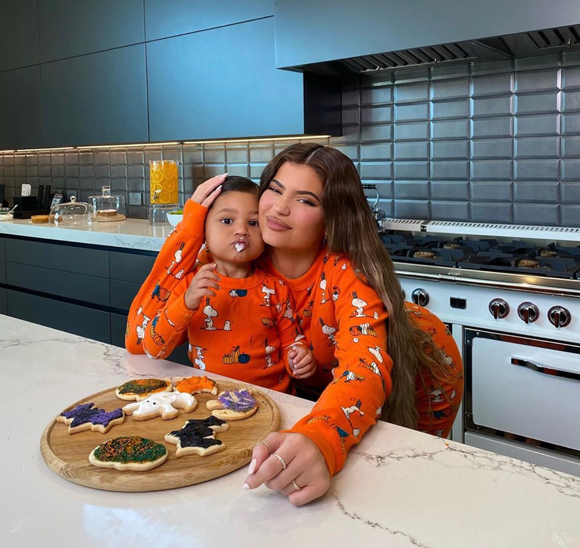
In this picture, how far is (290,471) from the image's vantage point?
0.74 meters

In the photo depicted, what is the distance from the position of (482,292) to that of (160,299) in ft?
3.83

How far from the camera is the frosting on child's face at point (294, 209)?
1.20 m

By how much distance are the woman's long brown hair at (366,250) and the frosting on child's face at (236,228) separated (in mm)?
52

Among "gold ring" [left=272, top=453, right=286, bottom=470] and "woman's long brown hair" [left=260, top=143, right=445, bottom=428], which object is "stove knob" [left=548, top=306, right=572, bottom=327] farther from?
"gold ring" [left=272, top=453, right=286, bottom=470]

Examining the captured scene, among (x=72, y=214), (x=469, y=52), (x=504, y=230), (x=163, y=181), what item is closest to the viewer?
(x=469, y=52)

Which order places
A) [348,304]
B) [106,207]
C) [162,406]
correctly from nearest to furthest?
[162,406] < [348,304] < [106,207]

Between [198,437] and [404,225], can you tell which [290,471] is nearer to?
[198,437]

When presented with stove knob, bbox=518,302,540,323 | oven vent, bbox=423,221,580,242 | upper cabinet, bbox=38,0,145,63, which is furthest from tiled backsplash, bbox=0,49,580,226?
upper cabinet, bbox=38,0,145,63

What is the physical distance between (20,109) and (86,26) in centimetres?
85

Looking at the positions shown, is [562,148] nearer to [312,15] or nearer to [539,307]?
[539,307]

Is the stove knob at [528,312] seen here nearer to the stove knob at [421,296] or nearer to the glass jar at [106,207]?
the stove knob at [421,296]

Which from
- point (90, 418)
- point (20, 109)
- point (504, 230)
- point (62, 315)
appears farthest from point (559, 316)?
point (20, 109)

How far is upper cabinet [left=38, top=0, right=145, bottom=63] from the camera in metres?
3.42

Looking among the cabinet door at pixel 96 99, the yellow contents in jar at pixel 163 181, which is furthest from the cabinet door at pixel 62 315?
the cabinet door at pixel 96 99
